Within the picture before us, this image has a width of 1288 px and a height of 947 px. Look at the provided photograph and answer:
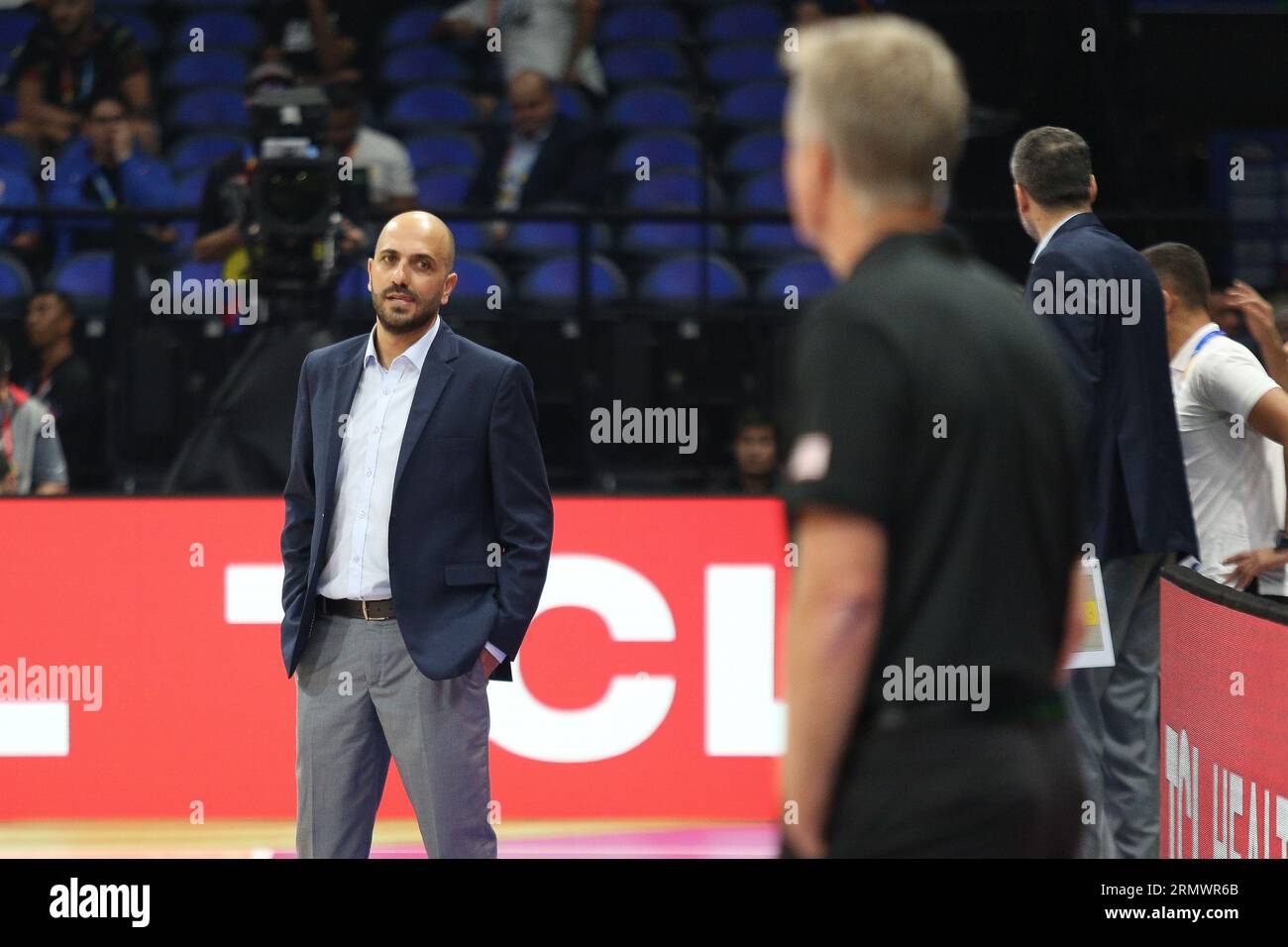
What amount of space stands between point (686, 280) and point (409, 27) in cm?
289

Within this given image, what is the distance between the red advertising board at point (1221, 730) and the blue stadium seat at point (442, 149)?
16.0ft

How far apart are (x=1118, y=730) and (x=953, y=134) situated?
9.19 feet

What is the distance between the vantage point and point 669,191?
8055 millimetres

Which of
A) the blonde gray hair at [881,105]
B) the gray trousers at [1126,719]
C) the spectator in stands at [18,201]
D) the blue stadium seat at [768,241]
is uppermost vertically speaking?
the spectator in stands at [18,201]

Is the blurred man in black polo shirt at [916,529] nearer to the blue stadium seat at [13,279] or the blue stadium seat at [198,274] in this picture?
the blue stadium seat at [198,274]

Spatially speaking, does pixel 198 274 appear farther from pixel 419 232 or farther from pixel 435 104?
pixel 419 232

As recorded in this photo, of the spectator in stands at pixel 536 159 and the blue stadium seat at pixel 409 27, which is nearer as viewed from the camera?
the spectator in stands at pixel 536 159

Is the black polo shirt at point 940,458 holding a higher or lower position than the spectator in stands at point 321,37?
lower

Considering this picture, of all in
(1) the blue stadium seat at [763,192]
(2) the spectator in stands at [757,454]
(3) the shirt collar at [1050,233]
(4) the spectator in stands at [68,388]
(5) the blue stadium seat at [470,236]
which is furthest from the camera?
(1) the blue stadium seat at [763,192]

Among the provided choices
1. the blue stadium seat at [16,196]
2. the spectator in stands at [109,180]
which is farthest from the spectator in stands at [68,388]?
the blue stadium seat at [16,196]

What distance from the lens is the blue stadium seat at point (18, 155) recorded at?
783cm

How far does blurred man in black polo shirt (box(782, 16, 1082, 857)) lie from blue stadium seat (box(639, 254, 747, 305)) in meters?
5.61

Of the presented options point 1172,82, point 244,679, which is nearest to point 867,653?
point 244,679

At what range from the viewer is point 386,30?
30.7 feet
